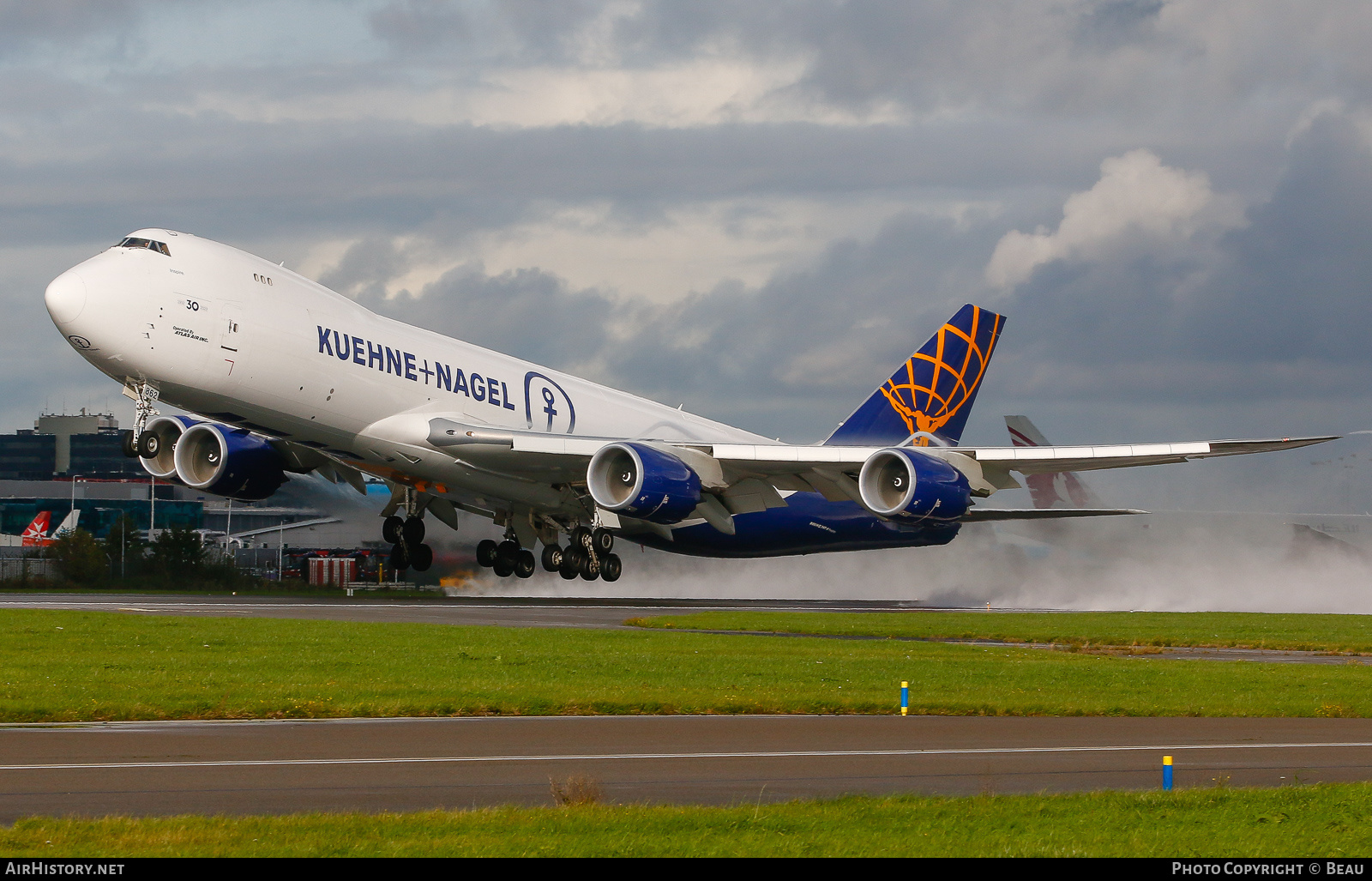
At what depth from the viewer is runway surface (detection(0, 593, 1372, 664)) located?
3145 centimetres

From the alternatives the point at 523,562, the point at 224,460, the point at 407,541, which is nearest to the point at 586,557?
the point at 523,562

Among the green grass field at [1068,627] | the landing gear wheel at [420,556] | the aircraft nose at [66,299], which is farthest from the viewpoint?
the landing gear wheel at [420,556]

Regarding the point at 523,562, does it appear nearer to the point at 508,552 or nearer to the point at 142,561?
the point at 508,552

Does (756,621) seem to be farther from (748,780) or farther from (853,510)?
(748,780)

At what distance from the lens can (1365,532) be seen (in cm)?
5362

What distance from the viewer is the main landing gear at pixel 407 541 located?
42.4 m

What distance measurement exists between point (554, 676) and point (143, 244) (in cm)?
1608

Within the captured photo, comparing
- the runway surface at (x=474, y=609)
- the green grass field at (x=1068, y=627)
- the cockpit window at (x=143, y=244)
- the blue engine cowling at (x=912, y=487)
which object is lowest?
the green grass field at (x=1068, y=627)

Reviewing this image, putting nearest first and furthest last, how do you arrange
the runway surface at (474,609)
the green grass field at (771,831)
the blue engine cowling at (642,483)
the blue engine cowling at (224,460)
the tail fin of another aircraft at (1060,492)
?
the green grass field at (771,831) < the runway surface at (474,609) < the blue engine cowling at (642,483) < the blue engine cowling at (224,460) < the tail fin of another aircraft at (1060,492)

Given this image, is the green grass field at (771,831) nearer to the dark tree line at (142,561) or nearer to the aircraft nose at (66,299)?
the aircraft nose at (66,299)

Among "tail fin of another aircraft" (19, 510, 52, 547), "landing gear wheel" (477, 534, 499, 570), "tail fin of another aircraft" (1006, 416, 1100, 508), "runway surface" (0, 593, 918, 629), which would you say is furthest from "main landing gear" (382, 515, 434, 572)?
"tail fin of another aircraft" (19, 510, 52, 547)

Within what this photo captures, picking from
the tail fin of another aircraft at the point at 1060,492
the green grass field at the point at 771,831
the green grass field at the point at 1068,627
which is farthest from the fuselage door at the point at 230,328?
the tail fin of another aircraft at the point at 1060,492

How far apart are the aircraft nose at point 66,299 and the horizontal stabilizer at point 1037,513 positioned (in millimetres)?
29191

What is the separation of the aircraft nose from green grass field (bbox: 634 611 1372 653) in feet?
48.3
